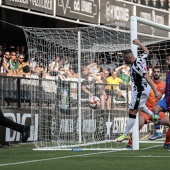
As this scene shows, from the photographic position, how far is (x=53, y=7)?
22.6 meters

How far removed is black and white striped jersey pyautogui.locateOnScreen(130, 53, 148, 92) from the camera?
1357cm

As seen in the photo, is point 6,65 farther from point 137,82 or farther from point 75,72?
point 137,82

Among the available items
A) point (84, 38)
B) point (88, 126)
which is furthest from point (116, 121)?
point (84, 38)

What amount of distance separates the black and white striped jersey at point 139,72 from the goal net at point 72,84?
2.98 meters

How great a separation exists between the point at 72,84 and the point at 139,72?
213 inches

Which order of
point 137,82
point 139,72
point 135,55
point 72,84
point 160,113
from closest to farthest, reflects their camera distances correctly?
point 139,72 → point 137,82 → point 135,55 → point 160,113 → point 72,84

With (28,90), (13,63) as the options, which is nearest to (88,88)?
(28,90)

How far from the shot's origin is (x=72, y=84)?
61.8 feet

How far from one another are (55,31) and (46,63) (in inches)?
46.1

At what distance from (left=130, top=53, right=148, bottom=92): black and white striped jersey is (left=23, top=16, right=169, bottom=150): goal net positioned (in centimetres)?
298

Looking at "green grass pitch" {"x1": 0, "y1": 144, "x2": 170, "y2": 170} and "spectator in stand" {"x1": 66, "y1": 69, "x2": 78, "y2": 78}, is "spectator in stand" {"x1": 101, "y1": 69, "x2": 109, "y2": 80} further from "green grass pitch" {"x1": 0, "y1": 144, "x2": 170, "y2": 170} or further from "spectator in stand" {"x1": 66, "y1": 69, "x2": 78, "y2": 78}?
"green grass pitch" {"x1": 0, "y1": 144, "x2": 170, "y2": 170}

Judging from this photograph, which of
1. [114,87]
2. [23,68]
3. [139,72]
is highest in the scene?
[23,68]

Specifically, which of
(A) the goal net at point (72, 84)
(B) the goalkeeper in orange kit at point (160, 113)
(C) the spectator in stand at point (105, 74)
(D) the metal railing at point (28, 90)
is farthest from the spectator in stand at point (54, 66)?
(C) the spectator in stand at point (105, 74)

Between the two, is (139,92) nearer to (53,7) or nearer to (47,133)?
(47,133)
